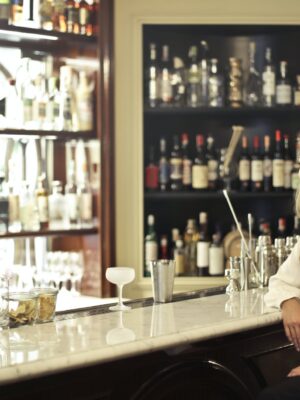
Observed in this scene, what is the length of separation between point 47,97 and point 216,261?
4.12 ft

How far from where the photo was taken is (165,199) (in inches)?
167

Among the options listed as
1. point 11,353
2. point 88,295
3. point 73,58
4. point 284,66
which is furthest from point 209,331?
point 284,66

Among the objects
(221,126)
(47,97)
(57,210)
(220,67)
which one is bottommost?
(57,210)

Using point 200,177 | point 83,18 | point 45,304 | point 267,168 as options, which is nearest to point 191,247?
point 200,177

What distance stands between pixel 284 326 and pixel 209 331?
0.31 metres

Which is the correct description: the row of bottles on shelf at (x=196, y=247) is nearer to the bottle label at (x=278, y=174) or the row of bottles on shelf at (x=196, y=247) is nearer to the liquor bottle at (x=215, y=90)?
the bottle label at (x=278, y=174)

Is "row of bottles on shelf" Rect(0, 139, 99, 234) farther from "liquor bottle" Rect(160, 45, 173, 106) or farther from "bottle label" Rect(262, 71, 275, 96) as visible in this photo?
"bottle label" Rect(262, 71, 275, 96)

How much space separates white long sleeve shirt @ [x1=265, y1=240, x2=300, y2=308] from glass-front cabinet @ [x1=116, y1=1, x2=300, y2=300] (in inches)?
66.3

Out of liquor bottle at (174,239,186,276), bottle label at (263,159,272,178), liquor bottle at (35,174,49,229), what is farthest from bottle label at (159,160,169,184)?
liquor bottle at (35,174,49,229)

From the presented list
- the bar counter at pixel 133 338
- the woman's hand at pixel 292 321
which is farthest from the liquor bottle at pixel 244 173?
the woman's hand at pixel 292 321

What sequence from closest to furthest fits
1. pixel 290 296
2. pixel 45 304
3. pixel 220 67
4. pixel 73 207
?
pixel 45 304 → pixel 290 296 → pixel 73 207 → pixel 220 67

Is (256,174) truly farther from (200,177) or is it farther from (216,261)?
(216,261)

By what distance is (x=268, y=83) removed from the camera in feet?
13.5

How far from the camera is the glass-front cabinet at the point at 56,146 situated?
3648 millimetres
